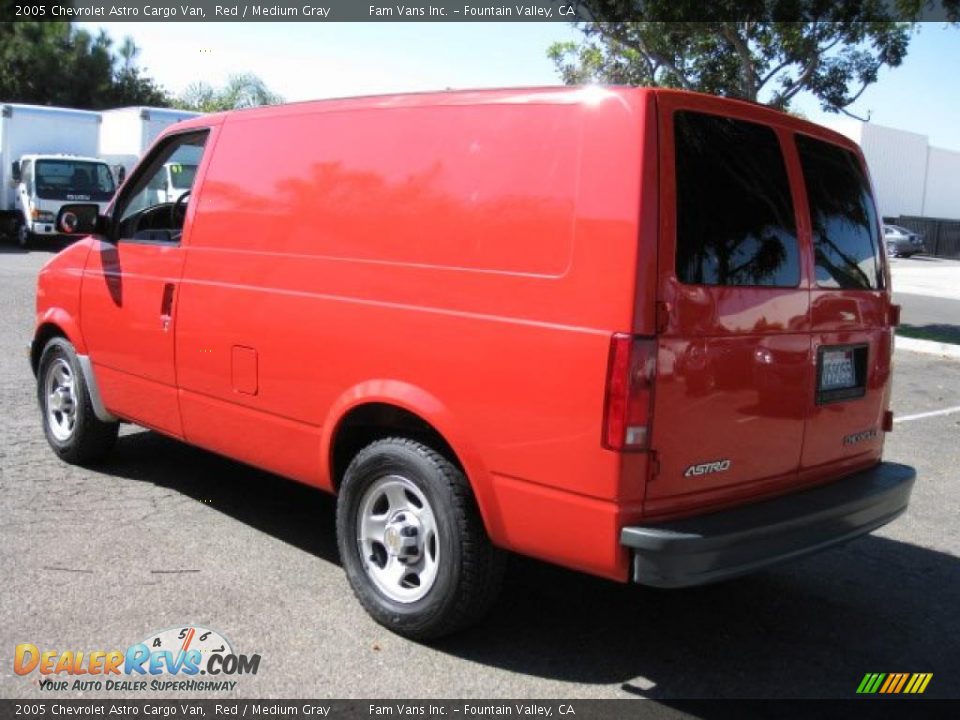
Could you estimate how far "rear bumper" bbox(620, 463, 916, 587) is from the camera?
126 inches

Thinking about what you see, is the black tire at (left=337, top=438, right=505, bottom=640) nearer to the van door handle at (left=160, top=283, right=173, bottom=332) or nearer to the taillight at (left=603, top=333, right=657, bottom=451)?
the taillight at (left=603, top=333, right=657, bottom=451)

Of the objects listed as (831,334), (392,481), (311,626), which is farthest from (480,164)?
(311,626)

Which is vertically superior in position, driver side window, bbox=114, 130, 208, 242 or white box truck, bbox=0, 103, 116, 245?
white box truck, bbox=0, 103, 116, 245

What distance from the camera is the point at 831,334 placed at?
3.97m

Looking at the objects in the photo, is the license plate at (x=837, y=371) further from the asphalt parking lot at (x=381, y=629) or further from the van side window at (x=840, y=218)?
the asphalt parking lot at (x=381, y=629)

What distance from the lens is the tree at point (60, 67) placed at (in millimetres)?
37875

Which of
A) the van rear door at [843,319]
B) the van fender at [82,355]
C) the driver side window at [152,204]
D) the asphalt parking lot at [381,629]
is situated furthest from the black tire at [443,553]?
the van fender at [82,355]

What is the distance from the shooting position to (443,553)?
145 inches

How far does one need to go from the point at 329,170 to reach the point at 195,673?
7.09 feet

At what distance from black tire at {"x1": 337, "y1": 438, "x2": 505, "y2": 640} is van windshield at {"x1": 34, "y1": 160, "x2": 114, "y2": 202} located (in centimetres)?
2161

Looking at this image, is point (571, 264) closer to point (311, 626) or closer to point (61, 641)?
point (311, 626)

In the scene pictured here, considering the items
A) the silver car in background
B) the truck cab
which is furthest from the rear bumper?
the silver car in background

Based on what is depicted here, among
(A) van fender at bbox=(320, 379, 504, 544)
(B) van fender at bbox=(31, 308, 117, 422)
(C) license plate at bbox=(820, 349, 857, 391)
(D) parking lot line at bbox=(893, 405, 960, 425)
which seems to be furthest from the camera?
(D) parking lot line at bbox=(893, 405, 960, 425)

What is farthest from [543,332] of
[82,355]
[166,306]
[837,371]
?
[82,355]
